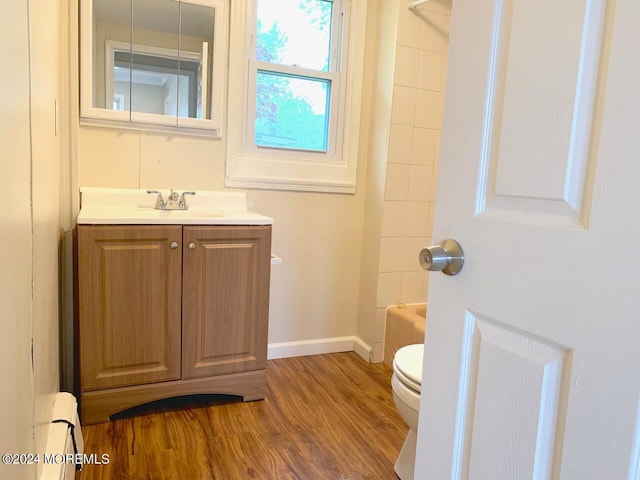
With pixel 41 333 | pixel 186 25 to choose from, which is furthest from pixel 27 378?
pixel 186 25

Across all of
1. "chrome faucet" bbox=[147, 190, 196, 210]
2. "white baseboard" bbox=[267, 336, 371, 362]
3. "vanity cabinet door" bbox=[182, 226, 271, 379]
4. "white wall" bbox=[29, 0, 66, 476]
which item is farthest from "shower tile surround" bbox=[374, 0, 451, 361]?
"white wall" bbox=[29, 0, 66, 476]

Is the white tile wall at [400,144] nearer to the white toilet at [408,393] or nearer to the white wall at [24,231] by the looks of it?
the white toilet at [408,393]

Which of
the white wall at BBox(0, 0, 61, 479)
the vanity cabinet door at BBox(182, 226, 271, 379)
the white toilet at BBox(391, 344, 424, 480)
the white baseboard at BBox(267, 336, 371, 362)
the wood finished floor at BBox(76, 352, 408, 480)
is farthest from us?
the white baseboard at BBox(267, 336, 371, 362)

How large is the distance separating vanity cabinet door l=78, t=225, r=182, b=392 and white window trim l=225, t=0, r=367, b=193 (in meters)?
0.70

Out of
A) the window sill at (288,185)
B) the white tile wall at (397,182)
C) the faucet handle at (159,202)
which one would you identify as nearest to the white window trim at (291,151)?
the window sill at (288,185)

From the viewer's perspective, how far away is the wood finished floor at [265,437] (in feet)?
5.25

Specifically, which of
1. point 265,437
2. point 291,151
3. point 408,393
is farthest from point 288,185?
point 408,393

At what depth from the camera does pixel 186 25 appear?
224cm

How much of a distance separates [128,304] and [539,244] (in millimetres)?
1613

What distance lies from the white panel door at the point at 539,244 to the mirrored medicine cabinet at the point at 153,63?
175 cm

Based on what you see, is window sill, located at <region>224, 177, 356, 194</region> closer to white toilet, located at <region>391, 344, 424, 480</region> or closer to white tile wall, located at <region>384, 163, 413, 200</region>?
white tile wall, located at <region>384, 163, 413, 200</region>

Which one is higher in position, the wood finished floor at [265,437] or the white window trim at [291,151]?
the white window trim at [291,151]

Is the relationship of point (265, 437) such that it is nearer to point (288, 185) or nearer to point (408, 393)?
point (408, 393)

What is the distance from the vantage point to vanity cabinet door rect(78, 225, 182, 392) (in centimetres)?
176
